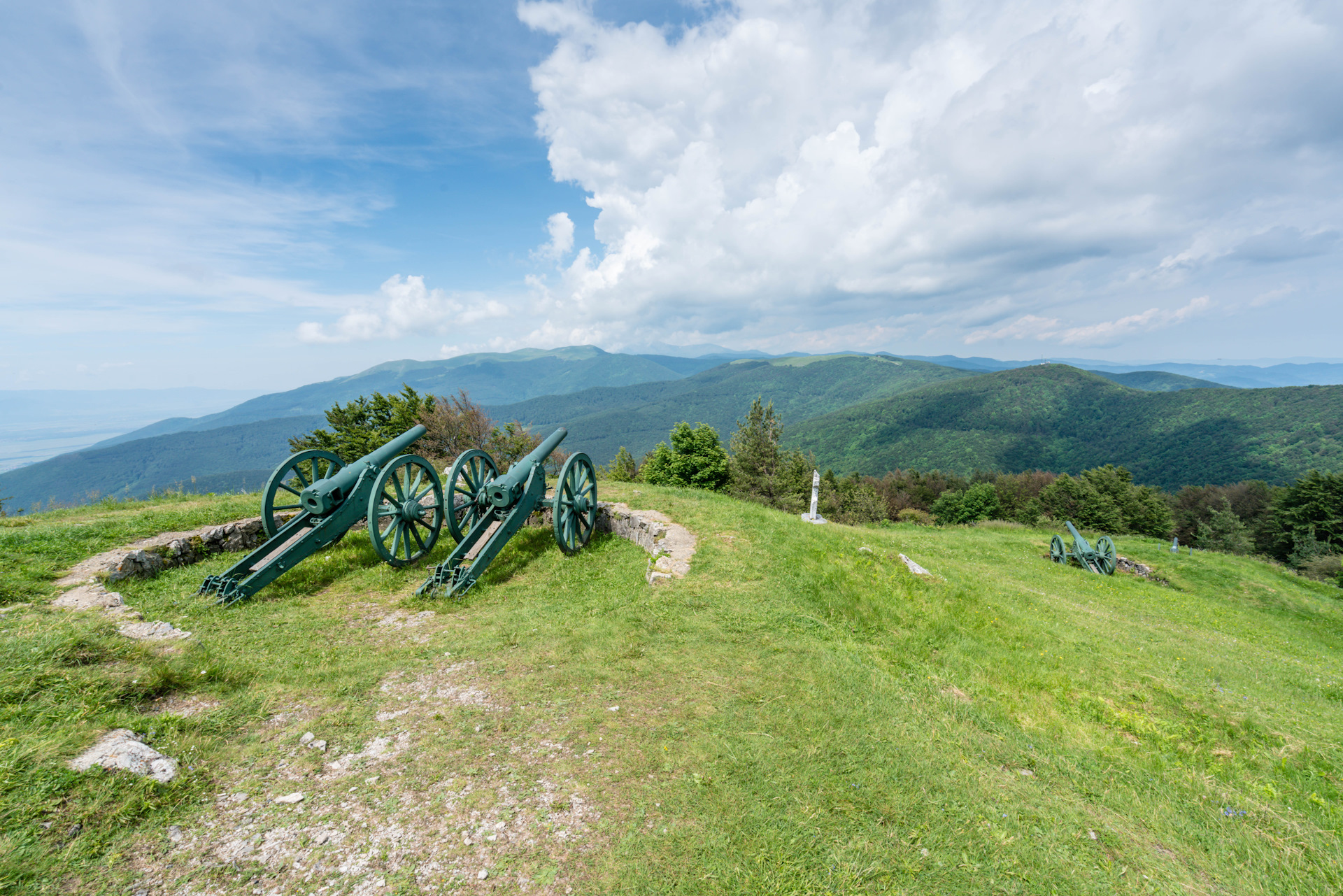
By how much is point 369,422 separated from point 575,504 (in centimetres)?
2871

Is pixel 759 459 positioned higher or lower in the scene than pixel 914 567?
higher

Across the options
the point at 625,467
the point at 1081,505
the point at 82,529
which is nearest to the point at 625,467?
the point at 625,467

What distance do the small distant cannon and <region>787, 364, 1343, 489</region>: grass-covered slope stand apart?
11910 cm

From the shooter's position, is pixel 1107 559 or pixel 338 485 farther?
pixel 1107 559

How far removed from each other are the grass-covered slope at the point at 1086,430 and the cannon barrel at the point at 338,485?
134763 mm

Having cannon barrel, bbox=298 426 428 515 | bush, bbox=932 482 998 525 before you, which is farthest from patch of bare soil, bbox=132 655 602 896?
bush, bbox=932 482 998 525

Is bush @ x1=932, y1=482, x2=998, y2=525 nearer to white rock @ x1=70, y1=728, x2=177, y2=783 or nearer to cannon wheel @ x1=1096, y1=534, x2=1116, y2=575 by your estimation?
cannon wheel @ x1=1096, y1=534, x2=1116, y2=575

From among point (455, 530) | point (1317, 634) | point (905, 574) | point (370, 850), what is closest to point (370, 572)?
point (455, 530)

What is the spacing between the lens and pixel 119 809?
123 inches

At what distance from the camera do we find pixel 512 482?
Answer: 9.30m

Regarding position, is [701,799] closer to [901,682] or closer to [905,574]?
[901,682]

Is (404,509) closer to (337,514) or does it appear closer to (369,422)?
(337,514)

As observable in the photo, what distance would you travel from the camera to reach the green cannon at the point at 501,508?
26.7 feet

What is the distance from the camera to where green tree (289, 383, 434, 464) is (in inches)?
1144
